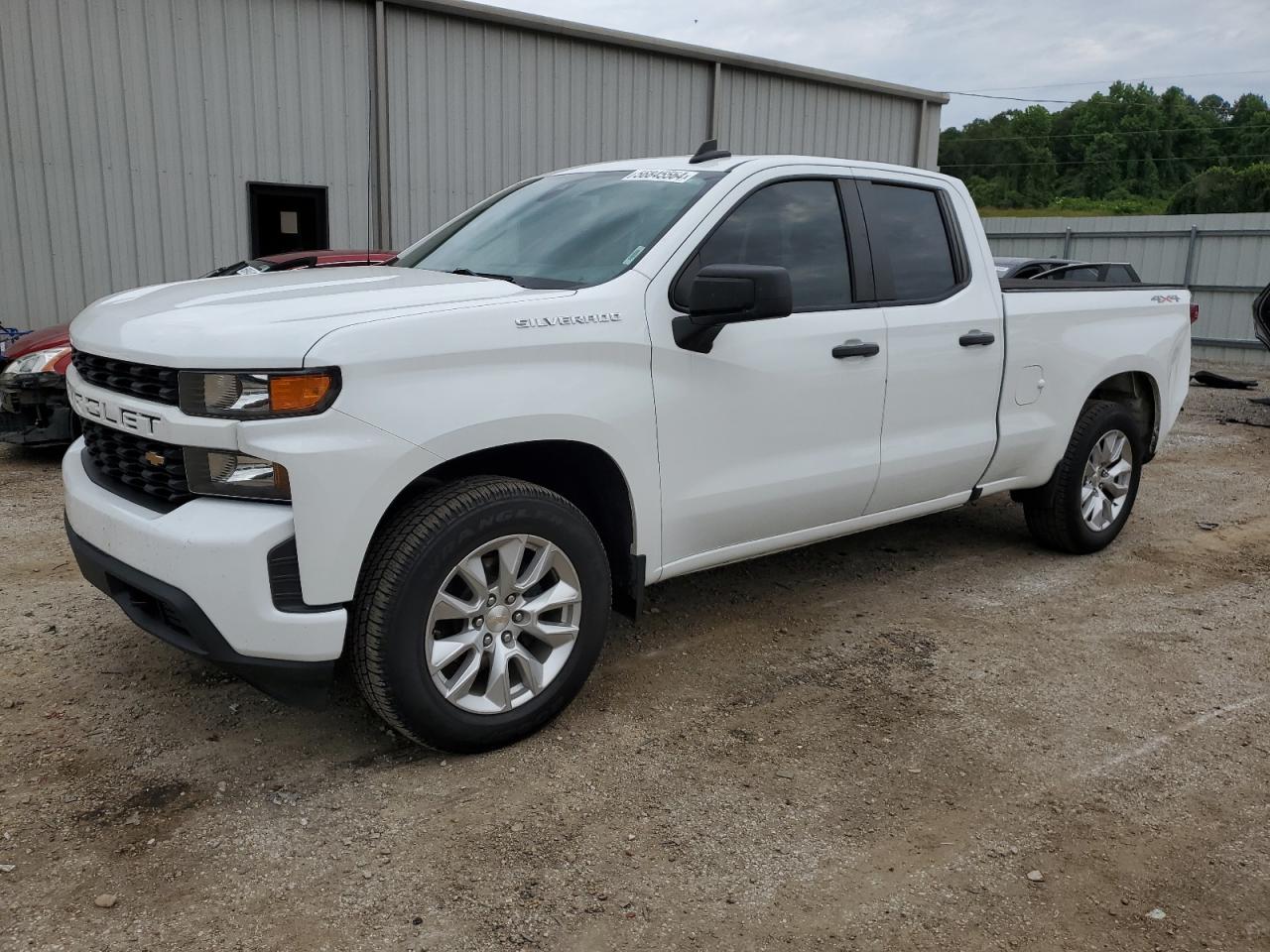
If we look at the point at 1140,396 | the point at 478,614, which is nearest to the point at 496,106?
the point at 1140,396

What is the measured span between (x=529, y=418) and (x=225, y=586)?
97 centimetres

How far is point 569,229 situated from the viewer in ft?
13.0

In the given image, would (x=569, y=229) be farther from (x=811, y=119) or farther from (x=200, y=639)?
(x=811, y=119)

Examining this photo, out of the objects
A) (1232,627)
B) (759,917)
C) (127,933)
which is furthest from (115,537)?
(1232,627)

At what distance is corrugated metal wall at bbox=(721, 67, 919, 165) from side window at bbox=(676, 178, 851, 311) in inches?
404

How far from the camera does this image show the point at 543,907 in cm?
260

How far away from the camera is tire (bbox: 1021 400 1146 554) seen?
17.6 ft

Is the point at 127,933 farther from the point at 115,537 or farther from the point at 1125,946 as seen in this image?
the point at 1125,946

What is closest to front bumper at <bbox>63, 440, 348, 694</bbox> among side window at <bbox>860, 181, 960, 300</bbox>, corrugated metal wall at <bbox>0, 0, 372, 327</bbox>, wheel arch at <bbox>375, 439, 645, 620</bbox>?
wheel arch at <bbox>375, 439, 645, 620</bbox>

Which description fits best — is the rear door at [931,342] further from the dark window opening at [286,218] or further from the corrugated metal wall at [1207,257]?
the corrugated metal wall at [1207,257]

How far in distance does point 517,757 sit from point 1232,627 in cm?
334

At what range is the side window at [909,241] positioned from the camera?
4.40m

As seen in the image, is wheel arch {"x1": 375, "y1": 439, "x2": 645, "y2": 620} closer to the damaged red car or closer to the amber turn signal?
the amber turn signal

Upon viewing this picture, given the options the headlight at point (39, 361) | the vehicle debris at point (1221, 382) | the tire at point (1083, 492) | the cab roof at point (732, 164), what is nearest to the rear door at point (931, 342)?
the cab roof at point (732, 164)
